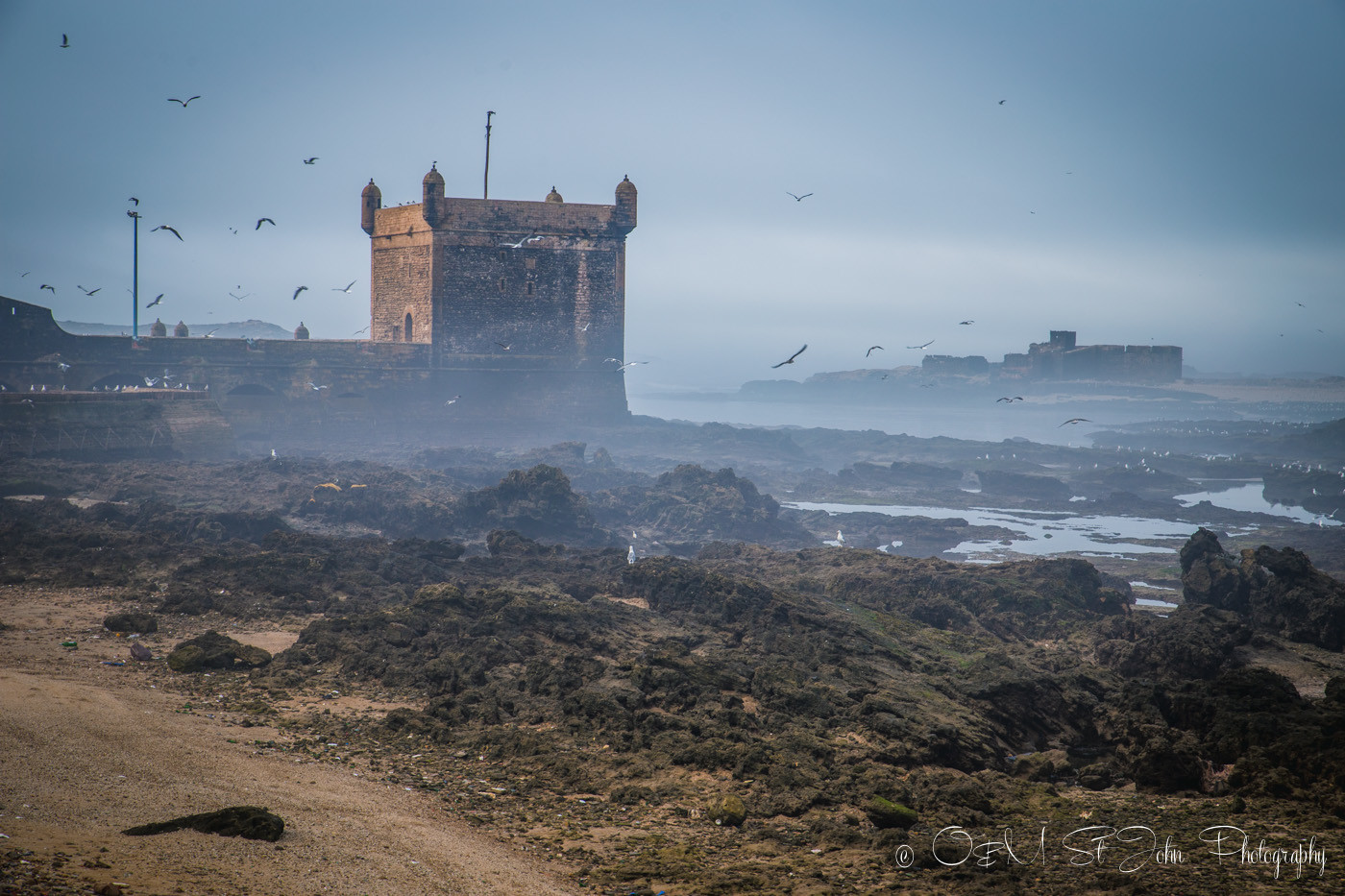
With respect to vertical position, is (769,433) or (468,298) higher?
(468,298)

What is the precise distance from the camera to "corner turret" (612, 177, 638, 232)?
38469 millimetres

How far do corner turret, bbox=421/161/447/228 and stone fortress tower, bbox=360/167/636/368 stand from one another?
0.04 meters

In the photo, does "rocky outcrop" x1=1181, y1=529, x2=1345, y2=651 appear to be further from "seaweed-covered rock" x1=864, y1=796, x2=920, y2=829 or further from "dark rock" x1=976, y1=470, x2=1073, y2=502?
"dark rock" x1=976, y1=470, x2=1073, y2=502

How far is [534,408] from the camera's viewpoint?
41125 millimetres

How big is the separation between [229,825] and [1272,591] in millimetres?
13805

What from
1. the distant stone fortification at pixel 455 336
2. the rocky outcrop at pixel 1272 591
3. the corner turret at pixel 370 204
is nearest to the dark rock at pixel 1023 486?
the distant stone fortification at pixel 455 336

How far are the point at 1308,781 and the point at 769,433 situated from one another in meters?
42.7

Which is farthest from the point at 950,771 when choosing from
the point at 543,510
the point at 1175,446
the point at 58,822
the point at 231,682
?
the point at 1175,446

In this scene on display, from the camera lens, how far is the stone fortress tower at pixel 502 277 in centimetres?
3744

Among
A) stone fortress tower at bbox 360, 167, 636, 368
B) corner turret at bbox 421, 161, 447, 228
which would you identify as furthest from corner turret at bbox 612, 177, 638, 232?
corner turret at bbox 421, 161, 447, 228

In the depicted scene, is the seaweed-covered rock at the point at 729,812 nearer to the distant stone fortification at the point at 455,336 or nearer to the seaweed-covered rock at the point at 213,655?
the seaweed-covered rock at the point at 213,655

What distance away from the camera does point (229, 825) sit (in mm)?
5098

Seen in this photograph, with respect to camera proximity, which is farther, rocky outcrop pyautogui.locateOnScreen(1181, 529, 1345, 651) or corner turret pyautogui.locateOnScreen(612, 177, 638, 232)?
corner turret pyautogui.locateOnScreen(612, 177, 638, 232)

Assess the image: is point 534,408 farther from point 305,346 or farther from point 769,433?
point 769,433
